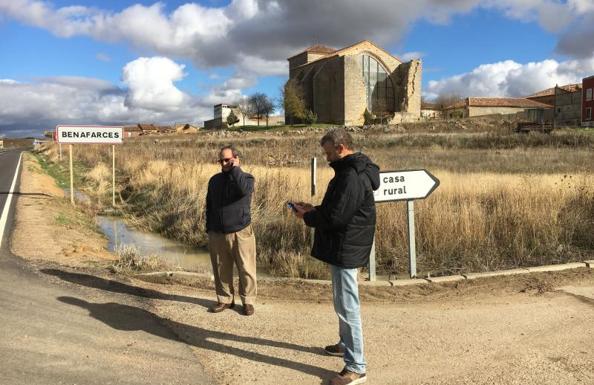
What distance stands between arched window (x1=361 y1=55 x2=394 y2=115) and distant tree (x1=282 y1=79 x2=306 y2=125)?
Answer: 11.2 meters

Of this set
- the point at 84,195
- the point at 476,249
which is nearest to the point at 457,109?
the point at 84,195

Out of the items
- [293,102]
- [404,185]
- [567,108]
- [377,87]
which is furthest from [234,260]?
[567,108]

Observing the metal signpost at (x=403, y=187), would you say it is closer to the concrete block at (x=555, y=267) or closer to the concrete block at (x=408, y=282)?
the concrete block at (x=408, y=282)

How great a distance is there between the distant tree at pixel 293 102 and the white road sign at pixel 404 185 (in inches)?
3186

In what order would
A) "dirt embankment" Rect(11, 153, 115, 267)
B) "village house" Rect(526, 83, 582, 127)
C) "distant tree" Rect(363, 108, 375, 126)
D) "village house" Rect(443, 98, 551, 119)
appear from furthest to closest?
"village house" Rect(443, 98, 551, 119) → "distant tree" Rect(363, 108, 375, 126) → "village house" Rect(526, 83, 582, 127) → "dirt embankment" Rect(11, 153, 115, 267)

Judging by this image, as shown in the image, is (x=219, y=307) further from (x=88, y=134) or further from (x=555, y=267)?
(x=88, y=134)

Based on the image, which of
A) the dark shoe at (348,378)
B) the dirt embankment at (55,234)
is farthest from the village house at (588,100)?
the dark shoe at (348,378)

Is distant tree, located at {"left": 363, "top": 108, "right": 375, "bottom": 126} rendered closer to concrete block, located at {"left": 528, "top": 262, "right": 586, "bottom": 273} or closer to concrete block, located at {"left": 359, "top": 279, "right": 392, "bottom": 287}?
concrete block, located at {"left": 528, "top": 262, "right": 586, "bottom": 273}

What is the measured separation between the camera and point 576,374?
4121 millimetres

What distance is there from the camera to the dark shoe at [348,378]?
3.99m

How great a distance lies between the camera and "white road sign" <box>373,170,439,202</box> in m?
6.60

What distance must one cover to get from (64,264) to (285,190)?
538 centimetres

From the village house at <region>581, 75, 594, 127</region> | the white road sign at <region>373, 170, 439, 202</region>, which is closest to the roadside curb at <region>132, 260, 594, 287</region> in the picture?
the white road sign at <region>373, 170, 439, 202</region>

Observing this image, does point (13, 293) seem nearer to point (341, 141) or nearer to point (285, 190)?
point (341, 141)
